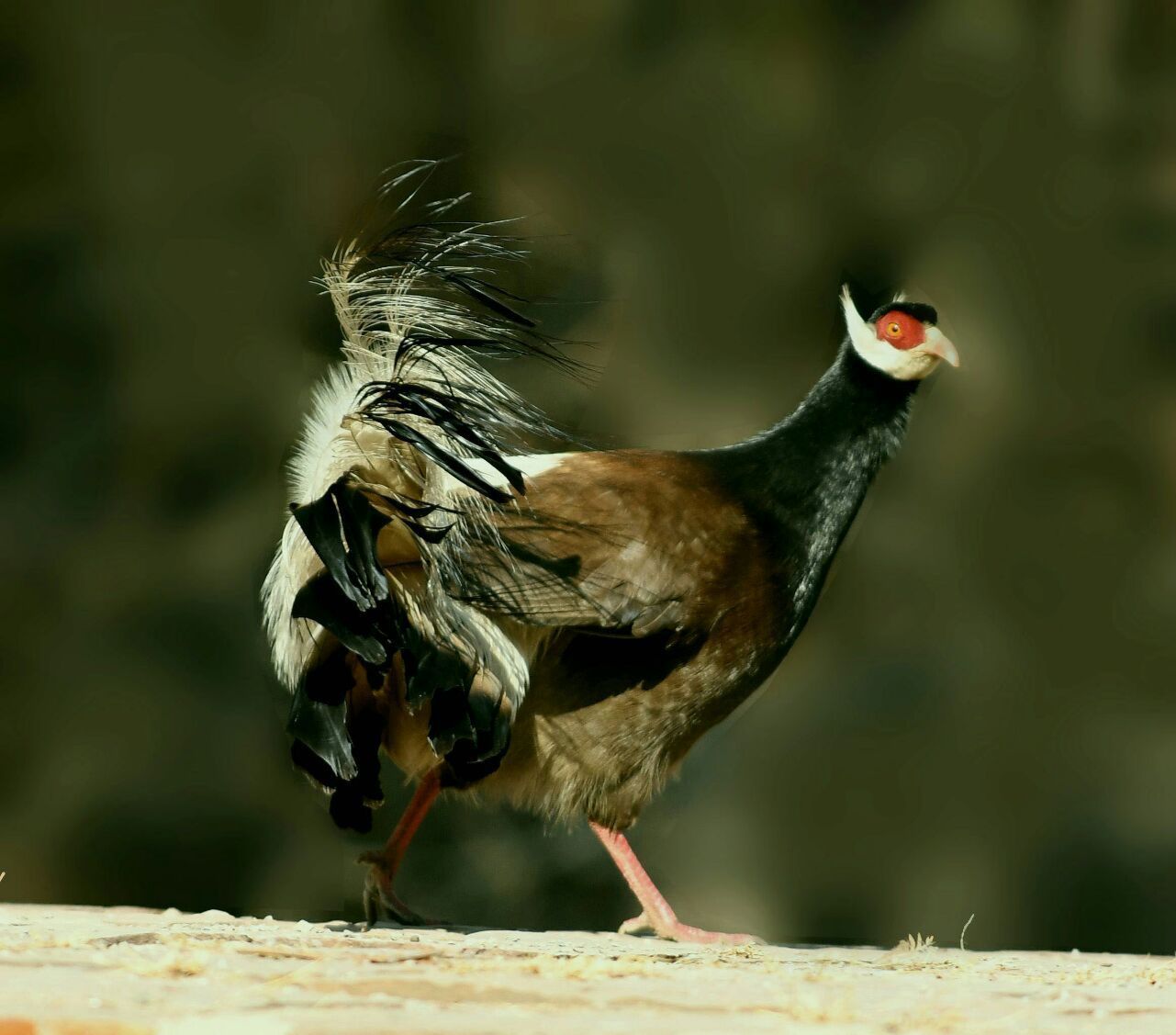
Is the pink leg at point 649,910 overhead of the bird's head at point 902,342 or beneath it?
beneath

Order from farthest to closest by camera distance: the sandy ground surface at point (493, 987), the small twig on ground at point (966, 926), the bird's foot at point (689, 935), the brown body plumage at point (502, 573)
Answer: the small twig on ground at point (966, 926)
the bird's foot at point (689, 935)
the brown body plumage at point (502, 573)
the sandy ground surface at point (493, 987)

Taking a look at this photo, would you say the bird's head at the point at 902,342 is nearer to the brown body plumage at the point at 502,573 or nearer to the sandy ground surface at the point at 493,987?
the brown body plumage at the point at 502,573

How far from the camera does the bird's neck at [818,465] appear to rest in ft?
10.4

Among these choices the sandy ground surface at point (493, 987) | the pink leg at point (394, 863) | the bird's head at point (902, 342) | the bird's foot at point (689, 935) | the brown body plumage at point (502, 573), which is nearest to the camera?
the sandy ground surface at point (493, 987)

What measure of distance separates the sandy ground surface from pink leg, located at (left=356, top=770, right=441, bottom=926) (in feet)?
1.16

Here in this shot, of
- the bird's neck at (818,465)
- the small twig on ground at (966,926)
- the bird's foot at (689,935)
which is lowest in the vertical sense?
the small twig on ground at (966,926)

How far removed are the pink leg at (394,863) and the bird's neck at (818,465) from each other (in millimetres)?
789

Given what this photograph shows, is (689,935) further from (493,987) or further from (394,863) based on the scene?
(493,987)

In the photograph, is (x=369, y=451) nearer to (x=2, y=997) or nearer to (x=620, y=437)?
(x=620, y=437)

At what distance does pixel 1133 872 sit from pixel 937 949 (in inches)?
28.4

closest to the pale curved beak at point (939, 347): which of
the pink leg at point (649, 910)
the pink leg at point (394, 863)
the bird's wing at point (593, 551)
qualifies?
the bird's wing at point (593, 551)

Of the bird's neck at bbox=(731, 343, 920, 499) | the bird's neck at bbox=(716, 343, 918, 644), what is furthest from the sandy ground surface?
the bird's neck at bbox=(731, 343, 920, 499)

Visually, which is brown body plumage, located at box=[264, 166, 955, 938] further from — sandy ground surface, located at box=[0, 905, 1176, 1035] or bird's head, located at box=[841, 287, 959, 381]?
sandy ground surface, located at box=[0, 905, 1176, 1035]

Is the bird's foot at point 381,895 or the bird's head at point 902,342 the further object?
the bird's head at point 902,342
